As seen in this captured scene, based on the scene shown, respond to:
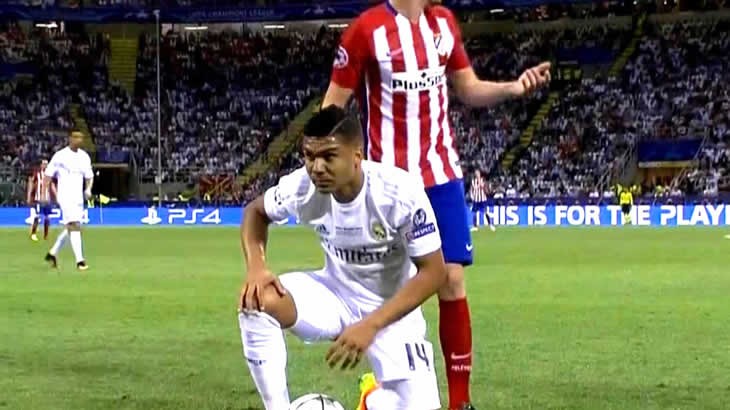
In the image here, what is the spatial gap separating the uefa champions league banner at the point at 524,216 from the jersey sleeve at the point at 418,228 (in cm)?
3383

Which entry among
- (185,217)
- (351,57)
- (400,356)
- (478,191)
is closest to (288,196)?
(400,356)

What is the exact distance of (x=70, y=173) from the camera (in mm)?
21781

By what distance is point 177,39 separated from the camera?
60625 mm

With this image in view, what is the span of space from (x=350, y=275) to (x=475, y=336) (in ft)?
16.4

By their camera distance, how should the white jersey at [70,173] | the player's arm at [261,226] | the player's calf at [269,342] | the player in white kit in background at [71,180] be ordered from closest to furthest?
1. the player's arm at [261,226]
2. the player's calf at [269,342]
3. the player in white kit in background at [71,180]
4. the white jersey at [70,173]

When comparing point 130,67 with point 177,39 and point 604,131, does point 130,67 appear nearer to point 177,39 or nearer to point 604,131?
point 177,39

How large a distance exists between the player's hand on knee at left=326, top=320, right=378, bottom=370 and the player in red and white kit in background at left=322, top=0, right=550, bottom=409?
1.42 meters

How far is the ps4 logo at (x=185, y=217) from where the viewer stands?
149 ft

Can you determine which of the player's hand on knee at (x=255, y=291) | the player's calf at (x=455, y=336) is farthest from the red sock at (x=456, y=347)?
the player's hand on knee at (x=255, y=291)

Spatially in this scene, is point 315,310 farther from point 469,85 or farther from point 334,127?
point 469,85

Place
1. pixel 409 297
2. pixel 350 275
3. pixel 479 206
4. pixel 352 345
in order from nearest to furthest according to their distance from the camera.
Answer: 1. pixel 352 345
2. pixel 409 297
3. pixel 350 275
4. pixel 479 206

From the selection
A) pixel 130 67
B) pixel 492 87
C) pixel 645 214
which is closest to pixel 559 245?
pixel 645 214

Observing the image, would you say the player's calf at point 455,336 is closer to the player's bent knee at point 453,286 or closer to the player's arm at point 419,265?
the player's bent knee at point 453,286

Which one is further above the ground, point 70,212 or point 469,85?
point 469,85
